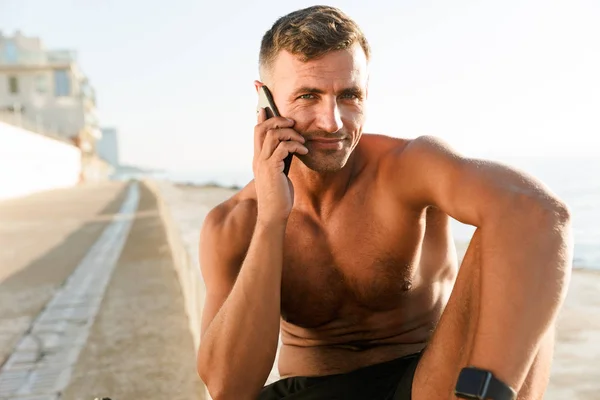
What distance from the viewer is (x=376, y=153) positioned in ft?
7.97

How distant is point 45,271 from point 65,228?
6.25 metres

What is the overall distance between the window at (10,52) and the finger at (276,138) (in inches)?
2789

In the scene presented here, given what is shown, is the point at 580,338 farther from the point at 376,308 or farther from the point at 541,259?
the point at 541,259

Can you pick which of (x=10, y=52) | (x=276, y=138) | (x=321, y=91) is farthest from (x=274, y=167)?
(x=10, y=52)

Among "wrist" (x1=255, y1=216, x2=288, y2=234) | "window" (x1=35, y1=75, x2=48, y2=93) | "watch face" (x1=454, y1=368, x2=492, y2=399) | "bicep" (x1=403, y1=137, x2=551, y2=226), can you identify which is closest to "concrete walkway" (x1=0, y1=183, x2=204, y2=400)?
"wrist" (x1=255, y1=216, x2=288, y2=234)

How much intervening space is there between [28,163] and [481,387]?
122 feet

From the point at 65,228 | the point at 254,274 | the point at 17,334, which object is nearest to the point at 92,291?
the point at 17,334

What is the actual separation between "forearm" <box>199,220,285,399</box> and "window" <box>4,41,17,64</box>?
71000mm

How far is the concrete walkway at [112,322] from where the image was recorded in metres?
4.03

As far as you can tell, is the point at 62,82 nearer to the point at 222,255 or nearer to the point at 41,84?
the point at 41,84

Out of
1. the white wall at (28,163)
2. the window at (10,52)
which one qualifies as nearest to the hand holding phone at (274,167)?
the white wall at (28,163)

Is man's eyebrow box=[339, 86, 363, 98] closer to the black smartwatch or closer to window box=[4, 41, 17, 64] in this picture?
the black smartwatch

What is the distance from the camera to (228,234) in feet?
8.13

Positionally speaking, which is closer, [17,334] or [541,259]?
[541,259]
